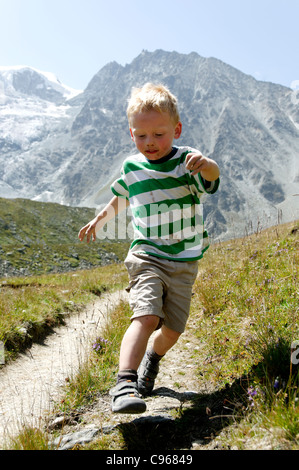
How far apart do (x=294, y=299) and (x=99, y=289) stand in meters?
9.12

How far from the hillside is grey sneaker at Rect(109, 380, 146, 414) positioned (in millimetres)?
44920

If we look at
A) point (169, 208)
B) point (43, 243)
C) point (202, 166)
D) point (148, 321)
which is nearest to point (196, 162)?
point (202, 166)

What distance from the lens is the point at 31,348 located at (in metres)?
6.21

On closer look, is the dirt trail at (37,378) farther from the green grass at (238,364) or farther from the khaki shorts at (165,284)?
the khaki shorts at (165,284)

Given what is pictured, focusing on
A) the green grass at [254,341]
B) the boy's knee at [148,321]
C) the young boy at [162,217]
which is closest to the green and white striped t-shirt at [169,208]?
the young boy at [162,217]

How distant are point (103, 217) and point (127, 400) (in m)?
2.27

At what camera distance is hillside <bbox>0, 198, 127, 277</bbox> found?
5342 cm

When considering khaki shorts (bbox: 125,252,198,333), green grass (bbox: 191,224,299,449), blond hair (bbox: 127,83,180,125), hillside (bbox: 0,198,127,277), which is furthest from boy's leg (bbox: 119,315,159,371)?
hillside (bbox: 0,198,127,277)

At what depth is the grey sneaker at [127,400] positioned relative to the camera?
2.60m

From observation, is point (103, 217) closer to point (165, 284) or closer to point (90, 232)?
point (90, 232)

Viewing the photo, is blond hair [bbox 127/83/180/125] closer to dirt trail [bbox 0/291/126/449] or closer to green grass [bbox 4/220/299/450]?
green grass [bbox 4/220/299/450]

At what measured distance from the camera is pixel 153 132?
3.65 meters

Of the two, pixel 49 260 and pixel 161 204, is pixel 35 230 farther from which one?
pixel 161 204
